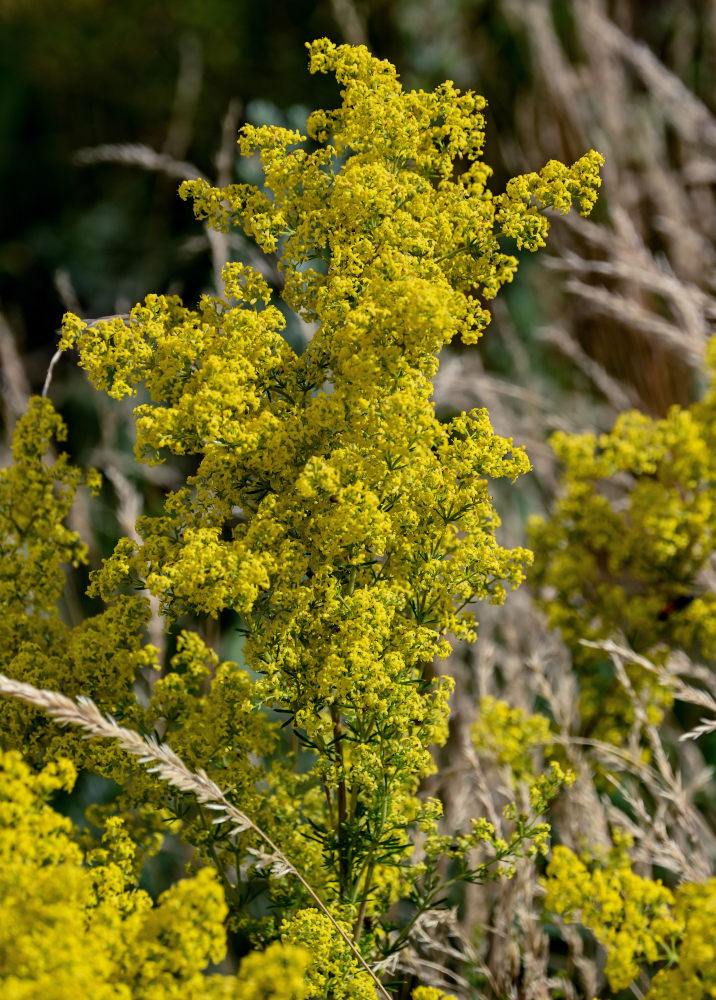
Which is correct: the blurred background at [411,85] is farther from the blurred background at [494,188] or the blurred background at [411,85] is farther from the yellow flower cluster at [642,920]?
the yellow flower cluster at [642,920]

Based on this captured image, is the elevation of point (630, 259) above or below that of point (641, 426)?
above

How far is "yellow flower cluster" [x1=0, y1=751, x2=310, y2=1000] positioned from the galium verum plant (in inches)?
4.5

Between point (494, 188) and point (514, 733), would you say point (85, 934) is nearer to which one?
point (514, 733)

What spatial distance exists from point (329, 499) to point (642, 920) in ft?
1.19


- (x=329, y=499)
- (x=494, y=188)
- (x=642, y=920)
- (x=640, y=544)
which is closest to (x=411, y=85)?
(x=494, y=188)

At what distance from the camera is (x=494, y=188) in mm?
2504

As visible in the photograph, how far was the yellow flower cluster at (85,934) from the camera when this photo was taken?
0.48 metres

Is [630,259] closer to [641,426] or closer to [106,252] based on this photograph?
[641,426]

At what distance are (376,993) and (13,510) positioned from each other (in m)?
0.45

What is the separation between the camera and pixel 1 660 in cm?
71

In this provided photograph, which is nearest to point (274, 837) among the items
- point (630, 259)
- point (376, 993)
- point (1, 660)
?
point (376, 993)

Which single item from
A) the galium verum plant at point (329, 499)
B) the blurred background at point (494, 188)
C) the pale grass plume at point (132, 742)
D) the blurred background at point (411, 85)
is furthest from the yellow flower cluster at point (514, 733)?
the blurred background at point (411, 85)


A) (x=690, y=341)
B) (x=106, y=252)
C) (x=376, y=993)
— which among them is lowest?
(x=376, y=993)

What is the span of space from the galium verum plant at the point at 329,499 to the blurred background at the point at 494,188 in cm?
26
